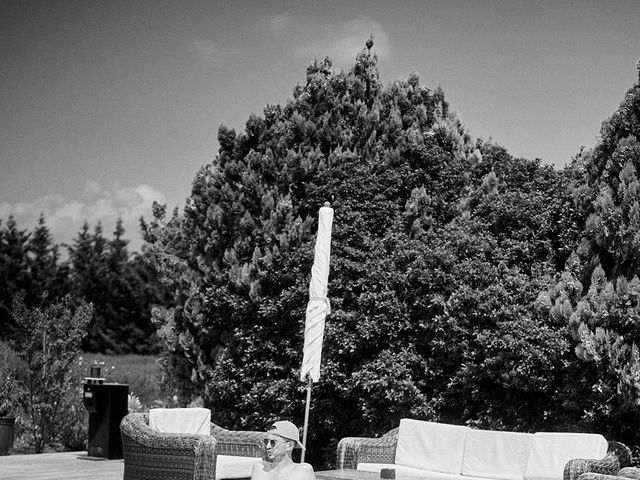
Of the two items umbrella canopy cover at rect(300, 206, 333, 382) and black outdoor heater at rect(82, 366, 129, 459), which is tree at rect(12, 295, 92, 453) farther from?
umbrella canopy cover at rect(300, 206, 333, 382)

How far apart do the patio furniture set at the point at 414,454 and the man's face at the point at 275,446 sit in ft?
9.26

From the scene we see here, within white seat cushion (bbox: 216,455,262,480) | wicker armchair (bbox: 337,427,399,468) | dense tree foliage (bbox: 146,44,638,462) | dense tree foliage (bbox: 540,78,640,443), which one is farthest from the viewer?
dense tree foliage (bbox: 146,44,638,462)

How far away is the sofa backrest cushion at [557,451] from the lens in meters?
6.99

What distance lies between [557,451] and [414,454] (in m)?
1.33

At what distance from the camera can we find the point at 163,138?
2208 centimetres

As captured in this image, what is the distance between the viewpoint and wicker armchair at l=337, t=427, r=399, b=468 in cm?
779

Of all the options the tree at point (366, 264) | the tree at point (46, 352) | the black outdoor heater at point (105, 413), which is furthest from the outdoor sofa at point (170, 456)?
the tree at point (46, 352)

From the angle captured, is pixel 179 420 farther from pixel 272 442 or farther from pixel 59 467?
pixel 272 442

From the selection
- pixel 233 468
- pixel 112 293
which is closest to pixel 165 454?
pixel 233 468

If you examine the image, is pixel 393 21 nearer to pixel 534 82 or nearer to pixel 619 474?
pixel 534 82

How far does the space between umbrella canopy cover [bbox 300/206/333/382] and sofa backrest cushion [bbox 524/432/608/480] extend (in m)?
1.99

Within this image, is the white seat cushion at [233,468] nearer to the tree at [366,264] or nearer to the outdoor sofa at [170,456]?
the outdoor sofa at [170,456]

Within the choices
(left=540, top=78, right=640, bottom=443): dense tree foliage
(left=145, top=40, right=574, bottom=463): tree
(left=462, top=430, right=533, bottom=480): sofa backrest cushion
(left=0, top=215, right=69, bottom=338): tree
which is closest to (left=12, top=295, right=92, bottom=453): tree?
(left=145, top=40, right=574, bottom=463): tree

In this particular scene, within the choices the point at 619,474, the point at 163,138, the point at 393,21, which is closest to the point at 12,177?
the point at 163,138
